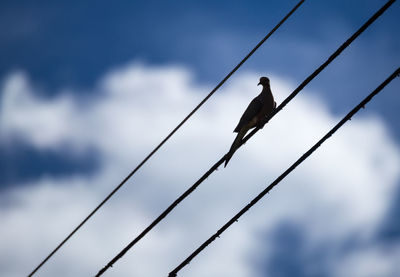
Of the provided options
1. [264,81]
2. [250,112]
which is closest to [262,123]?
[250,112]

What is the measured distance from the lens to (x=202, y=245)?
4113mm

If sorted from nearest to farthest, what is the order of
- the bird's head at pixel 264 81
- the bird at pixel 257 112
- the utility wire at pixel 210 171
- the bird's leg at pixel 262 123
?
the utility wire at pixel 210 171, the bird's leg at pixel 262 123, the bird at pixel 257 112, the bird's head at pixel 264 81

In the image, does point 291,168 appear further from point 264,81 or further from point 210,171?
point 264,81

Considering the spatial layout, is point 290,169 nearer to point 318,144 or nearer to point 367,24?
point 318,144

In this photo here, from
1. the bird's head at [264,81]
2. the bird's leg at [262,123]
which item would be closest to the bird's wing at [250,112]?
the bird's leg at [262,123]

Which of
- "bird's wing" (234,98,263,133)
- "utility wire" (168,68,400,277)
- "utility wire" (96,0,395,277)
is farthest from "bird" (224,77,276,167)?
"utility wire" (168,68,400,277)

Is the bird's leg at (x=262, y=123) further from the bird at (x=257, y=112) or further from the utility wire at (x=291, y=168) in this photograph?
the utility wire at (x=291, y=168)

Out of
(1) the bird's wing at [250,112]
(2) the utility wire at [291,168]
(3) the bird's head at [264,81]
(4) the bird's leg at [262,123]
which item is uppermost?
(3) the bird's head at [264,81]

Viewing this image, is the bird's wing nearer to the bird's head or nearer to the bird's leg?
the bird's leg

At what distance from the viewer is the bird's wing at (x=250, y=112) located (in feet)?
26.1

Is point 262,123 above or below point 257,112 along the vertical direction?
below

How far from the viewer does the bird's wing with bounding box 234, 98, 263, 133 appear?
795cm

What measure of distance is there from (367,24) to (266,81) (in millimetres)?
5709

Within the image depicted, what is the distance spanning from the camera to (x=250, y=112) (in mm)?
8258
